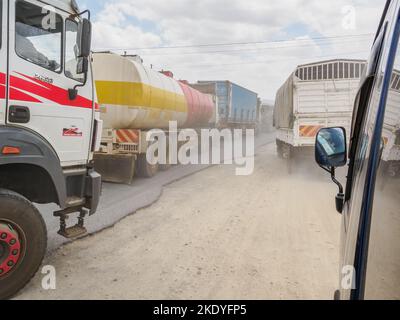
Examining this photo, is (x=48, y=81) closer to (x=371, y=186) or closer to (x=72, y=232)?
(x=72, y=232)

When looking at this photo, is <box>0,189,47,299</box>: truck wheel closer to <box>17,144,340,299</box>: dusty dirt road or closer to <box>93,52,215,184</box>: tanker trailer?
<box>17,144,340,299</box>: dusty dirt road

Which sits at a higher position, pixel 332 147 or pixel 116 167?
pixel 332 147

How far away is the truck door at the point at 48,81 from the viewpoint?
330cm

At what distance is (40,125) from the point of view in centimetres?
355

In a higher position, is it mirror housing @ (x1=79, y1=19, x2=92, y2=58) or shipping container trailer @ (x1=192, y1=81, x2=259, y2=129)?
shipping container trailer @ (x1=192, y1=81, x2=259, y2=129)

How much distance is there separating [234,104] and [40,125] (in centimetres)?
2129

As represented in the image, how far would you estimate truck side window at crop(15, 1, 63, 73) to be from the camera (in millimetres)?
3357

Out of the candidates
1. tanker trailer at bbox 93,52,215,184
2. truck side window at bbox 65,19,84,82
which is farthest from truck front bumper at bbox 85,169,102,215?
tanker trailer at bbox 93,52,215,184

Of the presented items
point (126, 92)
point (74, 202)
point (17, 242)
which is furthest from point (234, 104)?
point (17, 242)

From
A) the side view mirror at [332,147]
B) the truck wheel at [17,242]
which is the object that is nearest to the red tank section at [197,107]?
the truck wheel at [17,242]

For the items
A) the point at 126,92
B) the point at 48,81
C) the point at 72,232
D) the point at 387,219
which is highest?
the point at 126,92

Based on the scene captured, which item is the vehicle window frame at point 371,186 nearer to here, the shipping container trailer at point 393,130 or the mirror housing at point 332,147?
the shipping container trailer at point 393,130

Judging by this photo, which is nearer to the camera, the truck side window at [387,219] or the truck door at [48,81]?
the truck side window at [387,219]

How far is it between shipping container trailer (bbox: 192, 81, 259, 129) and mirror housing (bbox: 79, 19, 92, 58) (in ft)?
49.8
